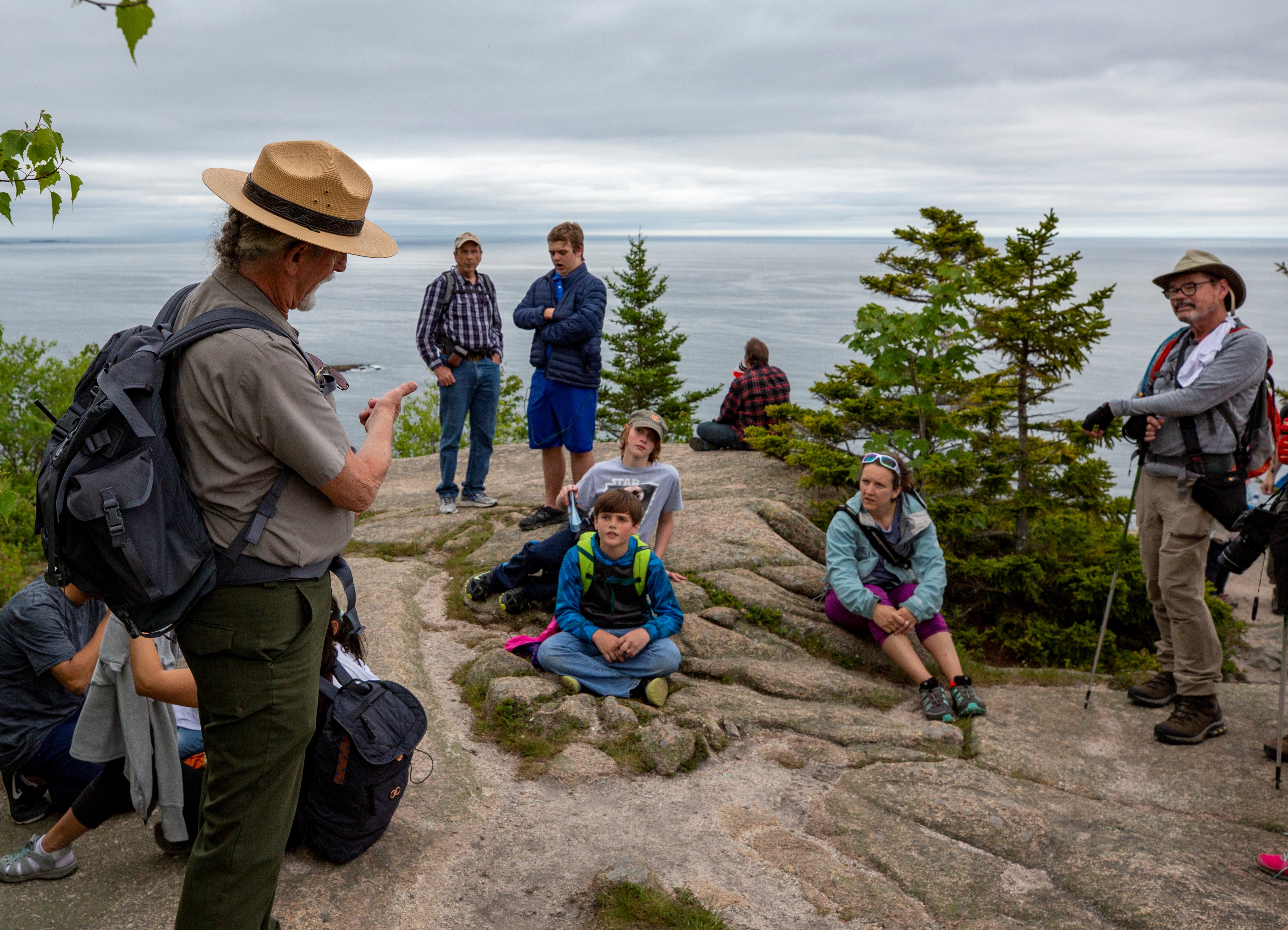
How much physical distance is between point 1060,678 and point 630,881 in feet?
14.0

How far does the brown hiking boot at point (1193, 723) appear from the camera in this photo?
17.8 ft

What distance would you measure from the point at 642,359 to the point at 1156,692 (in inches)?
786

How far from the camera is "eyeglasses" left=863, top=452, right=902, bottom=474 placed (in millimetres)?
5992

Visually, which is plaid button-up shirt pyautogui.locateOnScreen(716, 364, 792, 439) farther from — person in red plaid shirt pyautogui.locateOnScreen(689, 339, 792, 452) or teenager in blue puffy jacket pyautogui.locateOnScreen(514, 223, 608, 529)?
teenager in blue puffy jacket pyautogui.locateOnScreen(514, 223, 608, 529)

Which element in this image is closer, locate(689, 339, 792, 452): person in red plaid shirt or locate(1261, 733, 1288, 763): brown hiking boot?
locate(1261, 733, 1288, 763): brown hiking boot

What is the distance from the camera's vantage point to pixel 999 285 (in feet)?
29.1

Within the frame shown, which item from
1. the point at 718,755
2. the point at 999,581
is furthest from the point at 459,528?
the point at 999,581

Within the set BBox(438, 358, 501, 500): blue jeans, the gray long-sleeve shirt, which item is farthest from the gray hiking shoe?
the gray long-sleeve shirt

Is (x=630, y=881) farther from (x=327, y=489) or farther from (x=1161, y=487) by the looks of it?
(x=1161, y=487)

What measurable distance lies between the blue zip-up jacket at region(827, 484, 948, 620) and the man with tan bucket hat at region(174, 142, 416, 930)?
4017mm

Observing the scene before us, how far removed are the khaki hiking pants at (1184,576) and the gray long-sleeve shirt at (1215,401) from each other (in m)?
0.19

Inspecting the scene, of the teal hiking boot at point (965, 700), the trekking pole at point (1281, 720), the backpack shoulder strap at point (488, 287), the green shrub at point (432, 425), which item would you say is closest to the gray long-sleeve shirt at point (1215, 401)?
the trekking pole at point (1281, 720)

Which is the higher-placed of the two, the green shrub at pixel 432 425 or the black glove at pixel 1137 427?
the black glove at pixel 1137 427

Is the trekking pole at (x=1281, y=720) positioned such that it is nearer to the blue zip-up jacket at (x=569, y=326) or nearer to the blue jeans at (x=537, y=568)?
the blue jeans at (x=537, y=568)
